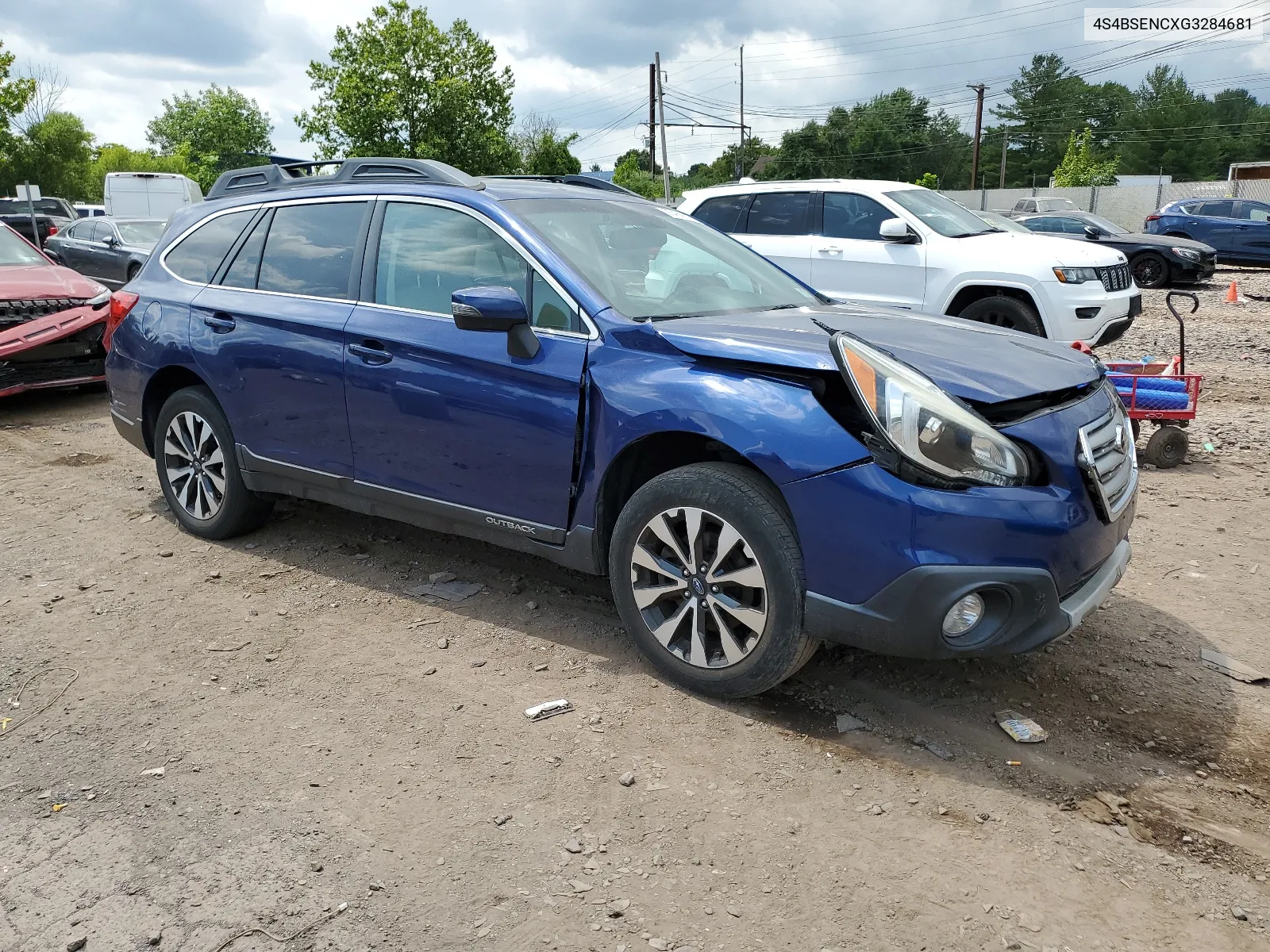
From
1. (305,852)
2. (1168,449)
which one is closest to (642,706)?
(305,852)

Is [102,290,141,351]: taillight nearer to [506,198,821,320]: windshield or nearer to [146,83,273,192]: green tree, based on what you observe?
[506,198,821,320]: windshield

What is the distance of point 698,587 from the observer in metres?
3.46

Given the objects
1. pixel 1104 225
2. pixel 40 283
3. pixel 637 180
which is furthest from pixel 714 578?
pixel 637 180

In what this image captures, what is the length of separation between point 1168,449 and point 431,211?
16.3 ft

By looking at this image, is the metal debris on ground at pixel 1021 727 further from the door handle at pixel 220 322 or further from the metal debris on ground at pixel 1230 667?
the door handle at pixel 220 322

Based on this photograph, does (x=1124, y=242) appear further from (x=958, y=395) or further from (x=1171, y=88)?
(x=1171, y=88)

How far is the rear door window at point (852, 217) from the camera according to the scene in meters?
9.60

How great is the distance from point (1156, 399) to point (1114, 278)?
3215mm

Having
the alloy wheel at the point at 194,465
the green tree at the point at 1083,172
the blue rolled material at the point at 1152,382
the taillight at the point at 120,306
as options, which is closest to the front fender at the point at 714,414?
the alloy wheel at the point at 194,465

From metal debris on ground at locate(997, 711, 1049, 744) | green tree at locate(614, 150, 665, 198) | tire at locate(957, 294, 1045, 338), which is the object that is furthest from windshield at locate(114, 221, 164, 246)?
green tree at locate(614, 150, 665, 198)

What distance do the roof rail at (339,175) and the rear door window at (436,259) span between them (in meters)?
0.22

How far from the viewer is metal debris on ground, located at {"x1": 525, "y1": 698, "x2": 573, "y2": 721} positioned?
3.52 metres

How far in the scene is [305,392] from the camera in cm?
453

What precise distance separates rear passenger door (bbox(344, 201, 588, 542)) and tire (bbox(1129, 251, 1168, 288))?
1814 cm
